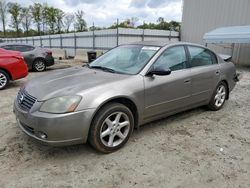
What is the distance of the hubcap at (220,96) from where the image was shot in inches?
199

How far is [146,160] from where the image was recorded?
3.11 m

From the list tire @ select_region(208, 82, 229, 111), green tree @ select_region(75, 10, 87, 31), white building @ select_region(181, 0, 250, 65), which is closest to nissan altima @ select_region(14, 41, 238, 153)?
tire @ select_region(208, 82, 229, 111)

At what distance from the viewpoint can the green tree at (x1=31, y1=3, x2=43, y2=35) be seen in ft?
151

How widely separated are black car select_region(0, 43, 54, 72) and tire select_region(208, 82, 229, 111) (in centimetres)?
841

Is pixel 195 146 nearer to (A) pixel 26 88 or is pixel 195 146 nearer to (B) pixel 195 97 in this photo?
(B) pixel 195 97

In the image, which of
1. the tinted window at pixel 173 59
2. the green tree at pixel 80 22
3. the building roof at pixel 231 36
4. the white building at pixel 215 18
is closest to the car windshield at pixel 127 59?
the tinted window at pixel 173 59

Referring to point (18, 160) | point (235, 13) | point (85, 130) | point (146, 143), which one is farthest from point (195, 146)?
point (235, 13)

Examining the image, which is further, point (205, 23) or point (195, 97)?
point (205, 23)

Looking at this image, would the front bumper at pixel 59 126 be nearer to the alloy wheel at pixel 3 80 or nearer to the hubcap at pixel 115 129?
the hubcap at pixel 115 129

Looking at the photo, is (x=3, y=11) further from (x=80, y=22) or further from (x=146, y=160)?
(x=146, y=160)

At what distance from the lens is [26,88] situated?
→ 3395 millimetres

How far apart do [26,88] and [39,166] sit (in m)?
1.13

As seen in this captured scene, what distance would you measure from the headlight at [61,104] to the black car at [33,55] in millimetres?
8558

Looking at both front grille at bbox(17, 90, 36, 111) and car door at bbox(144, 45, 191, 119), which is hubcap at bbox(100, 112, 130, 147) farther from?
front grille at bbox(17, 90, 36, 111)
